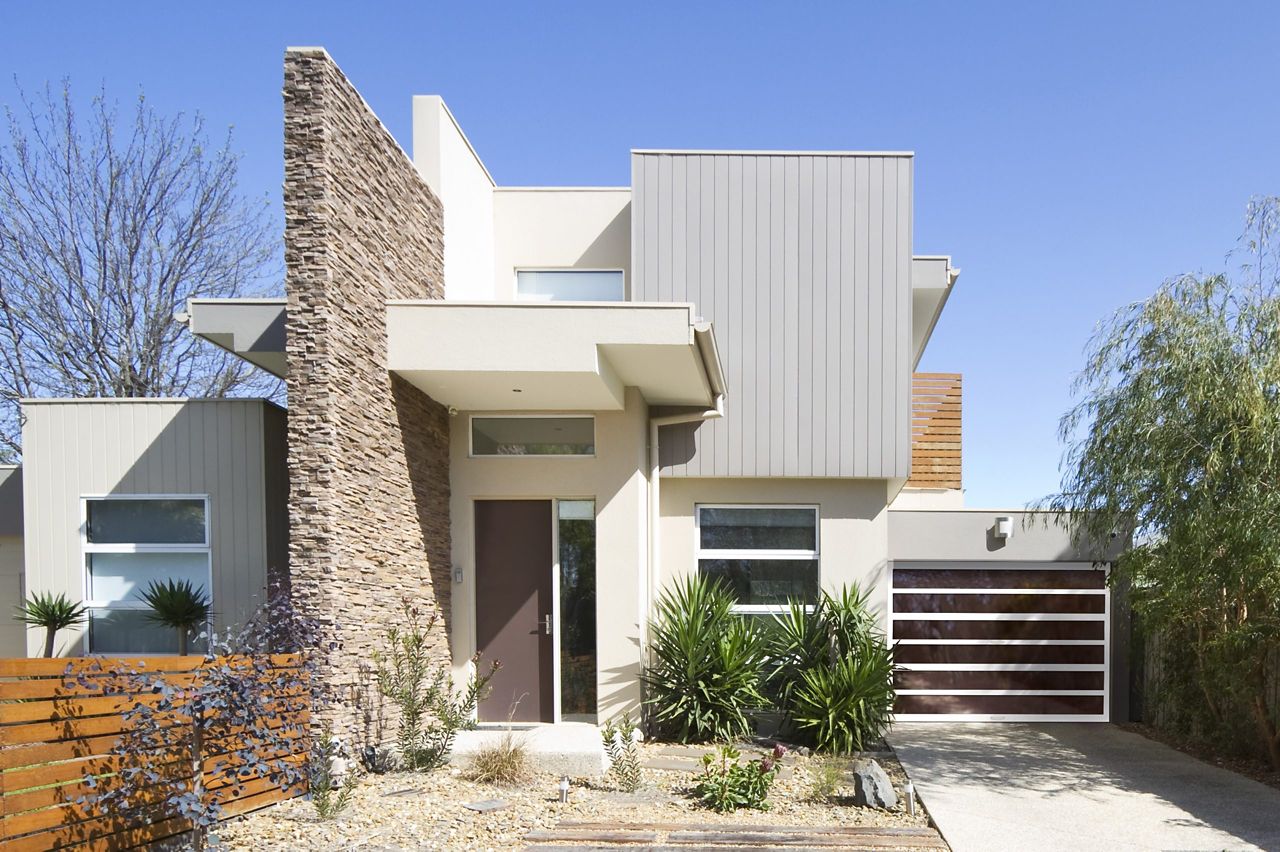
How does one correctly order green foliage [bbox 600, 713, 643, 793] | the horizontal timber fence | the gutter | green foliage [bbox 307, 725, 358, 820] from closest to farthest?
the horizontal timber fence, green foliage [bbox 307, 725, 358, 820], green foliage [bbox 600, 713, 643, 793], the gutter

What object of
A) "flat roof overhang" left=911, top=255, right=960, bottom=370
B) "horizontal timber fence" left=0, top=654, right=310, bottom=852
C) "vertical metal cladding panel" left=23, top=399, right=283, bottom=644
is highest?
"flat roof overhang" left=911, top=255, right=960, bottom=370

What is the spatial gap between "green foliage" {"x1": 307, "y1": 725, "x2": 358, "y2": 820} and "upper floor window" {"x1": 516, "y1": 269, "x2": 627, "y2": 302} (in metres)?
5.82

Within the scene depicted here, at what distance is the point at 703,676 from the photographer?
8.35 metres

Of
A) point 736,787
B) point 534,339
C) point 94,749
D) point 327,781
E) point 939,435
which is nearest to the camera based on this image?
point 94,749

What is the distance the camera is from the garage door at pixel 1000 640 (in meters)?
10.4

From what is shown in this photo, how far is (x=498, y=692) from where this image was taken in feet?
28.5

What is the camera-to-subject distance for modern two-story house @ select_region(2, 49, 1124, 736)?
6750 millimetres

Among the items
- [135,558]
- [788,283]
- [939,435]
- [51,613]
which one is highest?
[788,283]

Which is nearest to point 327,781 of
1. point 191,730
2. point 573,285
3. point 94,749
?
point 191,730

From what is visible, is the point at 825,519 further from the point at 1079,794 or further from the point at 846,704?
the point at 1079,794

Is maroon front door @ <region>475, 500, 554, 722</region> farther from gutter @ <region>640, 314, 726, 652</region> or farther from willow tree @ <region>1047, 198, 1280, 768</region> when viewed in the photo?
→ willow tree @ <region>1047, 198, 1280, 768</region>

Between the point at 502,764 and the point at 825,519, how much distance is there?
181 inches

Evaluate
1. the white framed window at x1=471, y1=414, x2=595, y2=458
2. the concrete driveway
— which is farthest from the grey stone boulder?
the white framed window at x1=471, y1=414, x2=595, y2=458

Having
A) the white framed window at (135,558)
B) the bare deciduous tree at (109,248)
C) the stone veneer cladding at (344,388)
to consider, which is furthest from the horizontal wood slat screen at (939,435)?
the bare deciduous tree at (109,248)
